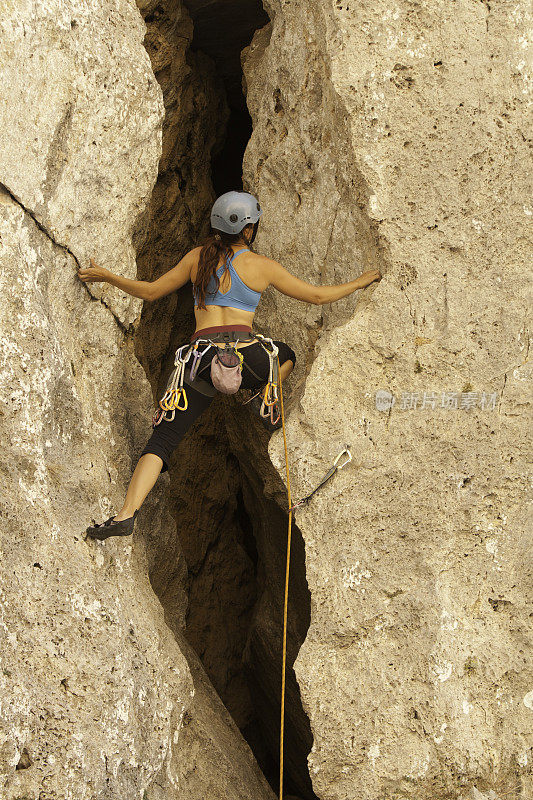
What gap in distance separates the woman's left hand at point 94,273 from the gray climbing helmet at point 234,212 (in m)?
0.48

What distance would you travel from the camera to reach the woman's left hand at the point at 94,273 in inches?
140

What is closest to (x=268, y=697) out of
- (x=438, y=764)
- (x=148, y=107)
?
(x=438, y=764)

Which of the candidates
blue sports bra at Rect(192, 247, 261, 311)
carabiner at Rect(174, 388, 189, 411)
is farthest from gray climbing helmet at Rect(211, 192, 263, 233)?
carabiner at Rect(174, 388, 189, 411)

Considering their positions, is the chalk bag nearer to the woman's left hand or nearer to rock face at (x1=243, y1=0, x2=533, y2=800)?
rock face at (x1=243, y1=0, x2=533, y2=800)

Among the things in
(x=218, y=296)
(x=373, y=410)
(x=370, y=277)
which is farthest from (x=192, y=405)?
(x=370, y=277)

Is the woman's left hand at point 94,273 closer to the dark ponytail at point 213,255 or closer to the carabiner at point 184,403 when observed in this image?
the dark ponytail at point 213,255

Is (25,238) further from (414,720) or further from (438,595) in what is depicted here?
(414,720)

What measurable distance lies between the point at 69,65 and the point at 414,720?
2.99 meters

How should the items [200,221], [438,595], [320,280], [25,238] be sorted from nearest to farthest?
[25,238], [438,595], [320,280], [200,221]

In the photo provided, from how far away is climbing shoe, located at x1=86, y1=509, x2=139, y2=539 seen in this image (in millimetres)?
3436

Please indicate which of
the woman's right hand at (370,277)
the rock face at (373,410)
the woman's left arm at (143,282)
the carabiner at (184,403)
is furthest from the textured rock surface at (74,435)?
the woman's right hand at (370,277)

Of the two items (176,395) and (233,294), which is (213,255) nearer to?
(233,294)

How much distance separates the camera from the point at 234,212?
11.7ft

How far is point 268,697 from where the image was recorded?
585cm
